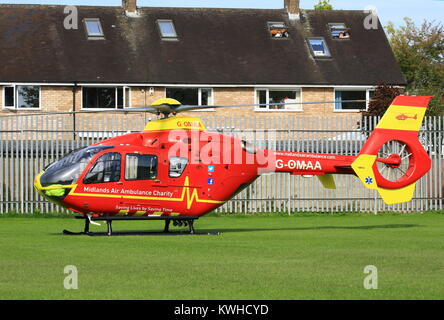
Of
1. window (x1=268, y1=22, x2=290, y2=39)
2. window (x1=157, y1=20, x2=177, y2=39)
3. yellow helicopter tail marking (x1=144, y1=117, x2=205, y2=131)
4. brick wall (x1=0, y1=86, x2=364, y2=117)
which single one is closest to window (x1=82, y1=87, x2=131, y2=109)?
brick wall (x1=0, y1=86, x2=364, y2=117)

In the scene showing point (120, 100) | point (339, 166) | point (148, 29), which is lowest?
point (339, 166)

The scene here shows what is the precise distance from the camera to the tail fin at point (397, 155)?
78.5ft

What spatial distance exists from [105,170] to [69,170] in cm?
86

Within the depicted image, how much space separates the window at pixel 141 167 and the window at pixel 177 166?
16.9 inches

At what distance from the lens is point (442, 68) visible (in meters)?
75.3

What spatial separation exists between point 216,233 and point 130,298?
11.1 meters

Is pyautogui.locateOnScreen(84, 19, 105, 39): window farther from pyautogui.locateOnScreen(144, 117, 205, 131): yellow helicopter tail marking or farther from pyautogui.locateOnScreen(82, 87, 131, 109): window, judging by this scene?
pyautogui.locateOnScreen(144, 117, 205, 131): yellow helicopter tail marking

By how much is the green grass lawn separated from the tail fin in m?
1.12

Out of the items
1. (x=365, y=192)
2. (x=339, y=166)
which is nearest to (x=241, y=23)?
(x=365, y=192)

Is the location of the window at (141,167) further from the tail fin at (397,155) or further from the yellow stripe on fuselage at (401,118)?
the yellow stripe on fuselage at (401,118)

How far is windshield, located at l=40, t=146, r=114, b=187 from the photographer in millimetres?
21844

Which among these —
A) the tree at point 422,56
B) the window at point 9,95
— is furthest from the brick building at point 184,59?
Answer: the tree at point 422,56
